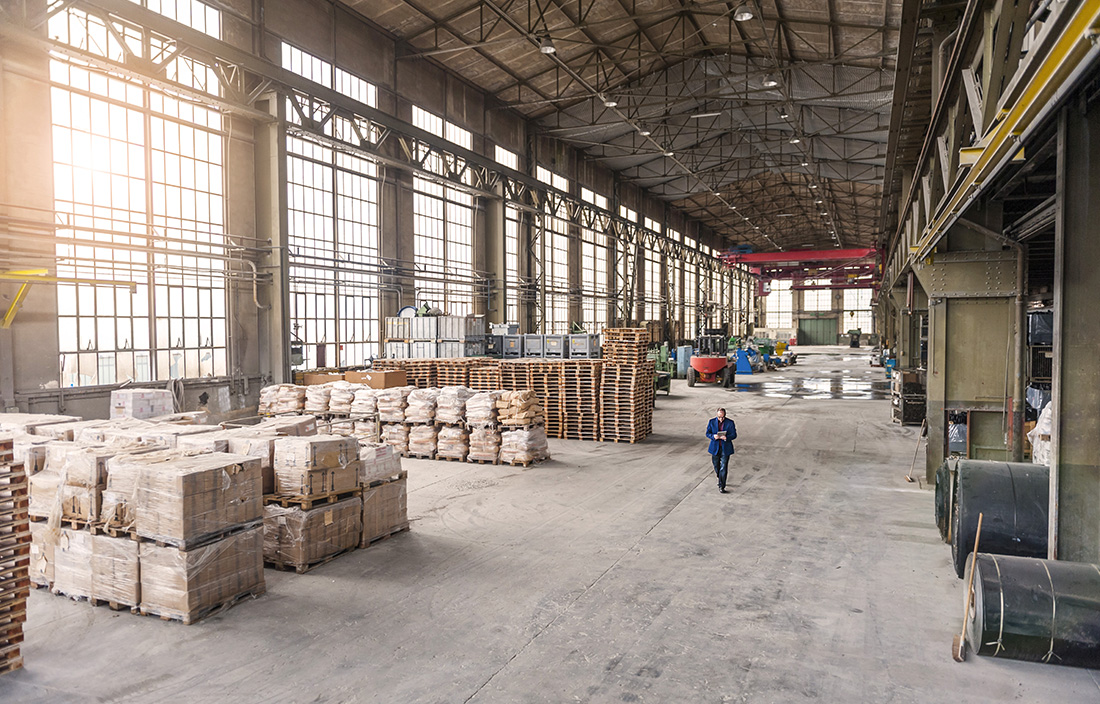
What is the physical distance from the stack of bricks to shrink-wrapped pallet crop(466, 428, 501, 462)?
341 centimetres

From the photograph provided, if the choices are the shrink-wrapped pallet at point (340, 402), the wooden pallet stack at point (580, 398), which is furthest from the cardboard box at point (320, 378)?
the wooden pallet stack at point (580, 398)

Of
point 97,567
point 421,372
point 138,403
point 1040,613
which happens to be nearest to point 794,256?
point 421,372

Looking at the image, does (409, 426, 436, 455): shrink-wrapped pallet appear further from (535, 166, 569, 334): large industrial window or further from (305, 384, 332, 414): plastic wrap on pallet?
(535, 166, 569, 334): large industrial window

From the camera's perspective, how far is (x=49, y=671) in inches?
185

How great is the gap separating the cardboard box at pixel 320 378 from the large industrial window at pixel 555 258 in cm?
1170

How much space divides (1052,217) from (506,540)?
7.10 meters

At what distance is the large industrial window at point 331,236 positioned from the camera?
16.6 metres

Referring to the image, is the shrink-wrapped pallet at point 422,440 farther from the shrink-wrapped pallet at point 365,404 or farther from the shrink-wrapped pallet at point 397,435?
the shrink-wrapped pallet at point 365,404

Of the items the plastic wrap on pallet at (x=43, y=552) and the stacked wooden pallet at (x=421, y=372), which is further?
the stacked wooden pallet at (x=421, y=372)

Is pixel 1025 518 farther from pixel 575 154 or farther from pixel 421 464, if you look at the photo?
pixel 575 154

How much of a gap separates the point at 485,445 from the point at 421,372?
5.17m

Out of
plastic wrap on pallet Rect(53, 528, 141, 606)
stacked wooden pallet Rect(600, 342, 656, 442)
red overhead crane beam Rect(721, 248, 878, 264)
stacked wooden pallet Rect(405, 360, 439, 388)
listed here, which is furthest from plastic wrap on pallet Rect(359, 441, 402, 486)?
red overhead crane beam Rect(721, 248, 878, 264)

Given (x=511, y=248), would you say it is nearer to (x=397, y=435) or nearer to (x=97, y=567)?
(x=397, y=435)

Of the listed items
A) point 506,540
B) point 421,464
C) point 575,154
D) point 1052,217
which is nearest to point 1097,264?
point 1052,217
